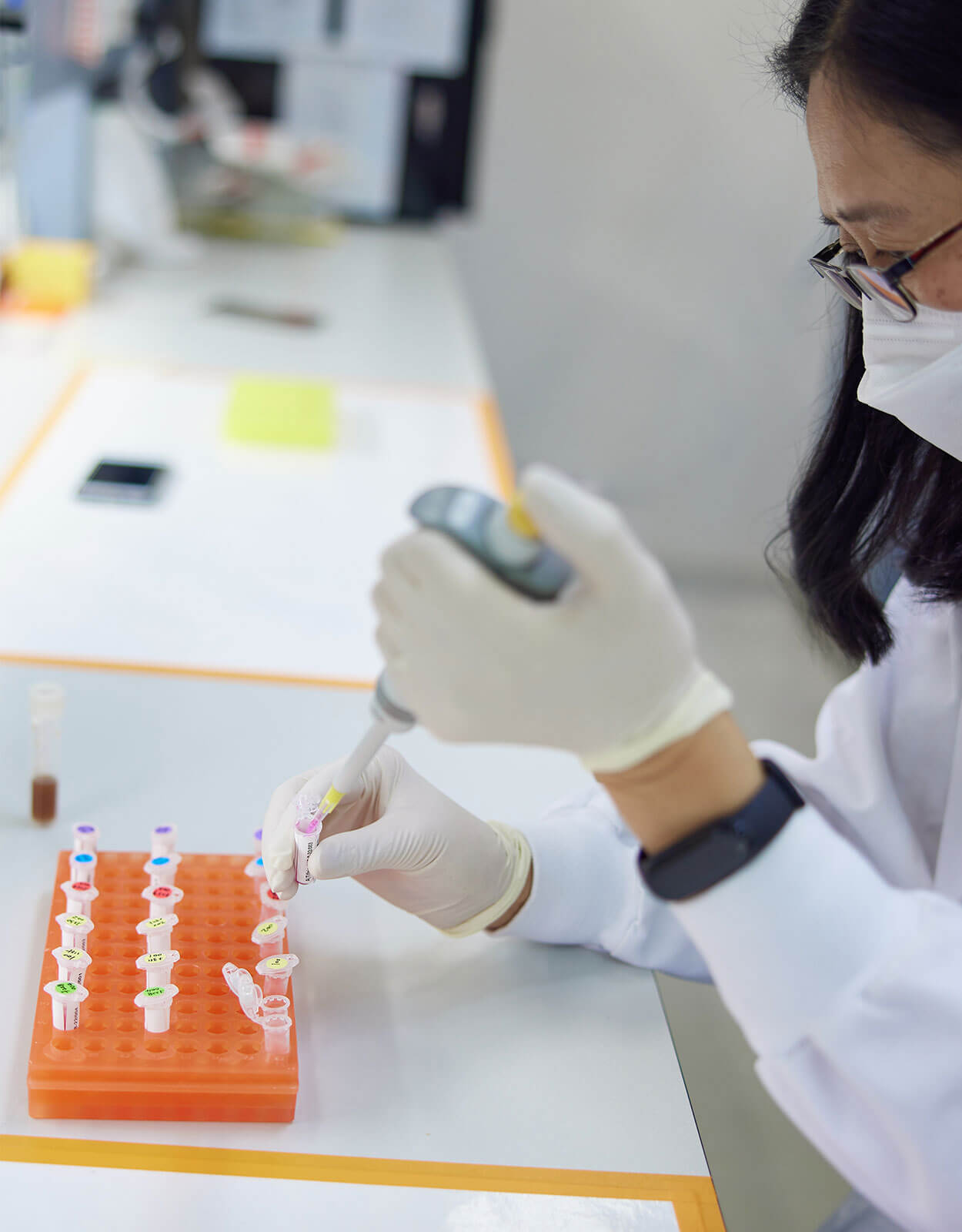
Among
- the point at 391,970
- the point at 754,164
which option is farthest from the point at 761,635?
the point at 391,970

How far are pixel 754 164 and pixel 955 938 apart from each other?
309 centimetres

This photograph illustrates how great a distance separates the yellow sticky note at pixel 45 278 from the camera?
7.69 ft

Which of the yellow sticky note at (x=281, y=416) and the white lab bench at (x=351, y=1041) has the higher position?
the white lab bench at (x=351, y=1041)

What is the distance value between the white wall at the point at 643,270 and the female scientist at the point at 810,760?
2310 millimetres

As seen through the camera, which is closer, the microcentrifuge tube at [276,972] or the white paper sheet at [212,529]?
the microcentrifuge tube at [276,972]

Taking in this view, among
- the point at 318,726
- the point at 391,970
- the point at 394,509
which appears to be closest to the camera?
the point at 391,970

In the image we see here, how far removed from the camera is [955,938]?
68cm

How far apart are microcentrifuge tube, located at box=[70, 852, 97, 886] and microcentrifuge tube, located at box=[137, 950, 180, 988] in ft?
0.40

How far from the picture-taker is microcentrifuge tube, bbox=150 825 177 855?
933mm

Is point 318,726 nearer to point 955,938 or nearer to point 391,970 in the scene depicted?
point 391,970

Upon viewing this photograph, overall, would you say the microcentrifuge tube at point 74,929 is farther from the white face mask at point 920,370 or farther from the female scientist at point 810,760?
the white face mask at point 920,370

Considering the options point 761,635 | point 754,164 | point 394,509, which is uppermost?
point 754,164

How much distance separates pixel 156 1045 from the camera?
758 mm

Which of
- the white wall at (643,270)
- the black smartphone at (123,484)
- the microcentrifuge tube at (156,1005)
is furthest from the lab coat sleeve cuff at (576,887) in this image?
the white wall at (643,270)
